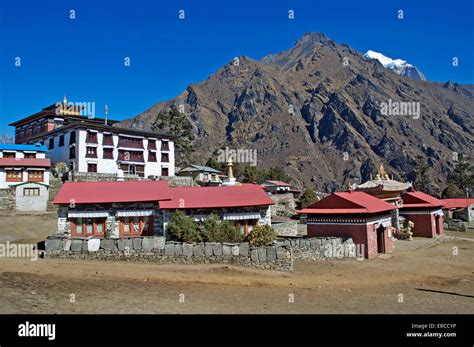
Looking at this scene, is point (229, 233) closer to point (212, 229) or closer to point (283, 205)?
point (212, 229)

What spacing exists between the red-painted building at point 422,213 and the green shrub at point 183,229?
26.7m

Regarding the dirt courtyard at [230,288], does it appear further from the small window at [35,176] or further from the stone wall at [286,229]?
the small window at [35,176]

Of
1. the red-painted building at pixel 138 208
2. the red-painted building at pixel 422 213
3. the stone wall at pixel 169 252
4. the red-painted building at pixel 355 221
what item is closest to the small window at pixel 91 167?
the red-painted building at pixel 138 208

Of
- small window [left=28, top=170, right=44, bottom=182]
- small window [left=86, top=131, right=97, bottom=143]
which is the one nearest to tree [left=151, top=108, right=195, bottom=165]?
small window [left=86, top=131, right=97, bottom=143]

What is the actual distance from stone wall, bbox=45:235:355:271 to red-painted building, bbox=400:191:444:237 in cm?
2487

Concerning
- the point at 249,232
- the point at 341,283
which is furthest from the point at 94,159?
the point at 341,283

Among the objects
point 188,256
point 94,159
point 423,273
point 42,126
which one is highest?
point 42,126

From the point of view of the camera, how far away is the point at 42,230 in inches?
1313

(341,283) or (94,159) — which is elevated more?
Result: (94,159)

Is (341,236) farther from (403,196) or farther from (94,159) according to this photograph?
(94,159)

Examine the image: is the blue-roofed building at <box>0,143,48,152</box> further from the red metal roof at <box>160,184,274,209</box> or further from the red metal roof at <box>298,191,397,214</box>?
Result: the red metal roof at <box>298,191,397,214</box>

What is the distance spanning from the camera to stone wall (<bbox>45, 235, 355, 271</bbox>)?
2269 cm
